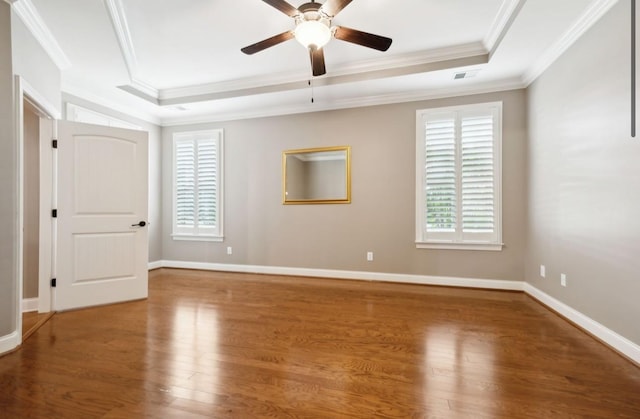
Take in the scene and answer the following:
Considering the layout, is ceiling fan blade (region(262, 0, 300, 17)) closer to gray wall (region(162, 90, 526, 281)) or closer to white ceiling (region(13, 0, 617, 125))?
white ceiling (region(13, 0, 617, 125))

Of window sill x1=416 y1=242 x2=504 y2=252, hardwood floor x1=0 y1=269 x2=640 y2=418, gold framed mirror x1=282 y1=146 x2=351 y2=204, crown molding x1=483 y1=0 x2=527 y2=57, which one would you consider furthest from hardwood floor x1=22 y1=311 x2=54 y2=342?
crown molding x1=483 y1=0 x2=527 y2=57

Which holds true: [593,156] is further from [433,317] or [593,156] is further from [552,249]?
[433,317]

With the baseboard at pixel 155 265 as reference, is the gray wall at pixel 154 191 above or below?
above

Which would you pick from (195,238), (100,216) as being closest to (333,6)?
(100,216)

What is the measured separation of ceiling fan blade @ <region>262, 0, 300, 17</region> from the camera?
219cm

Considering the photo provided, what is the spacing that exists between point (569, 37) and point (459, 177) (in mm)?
1767

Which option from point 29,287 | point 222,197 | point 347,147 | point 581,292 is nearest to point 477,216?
point 581,292

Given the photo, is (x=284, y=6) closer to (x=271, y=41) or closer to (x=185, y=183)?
(x=271, y=41)

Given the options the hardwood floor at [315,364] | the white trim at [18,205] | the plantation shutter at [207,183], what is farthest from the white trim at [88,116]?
the hardwood floor at [315,364]

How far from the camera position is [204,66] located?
12.6ft

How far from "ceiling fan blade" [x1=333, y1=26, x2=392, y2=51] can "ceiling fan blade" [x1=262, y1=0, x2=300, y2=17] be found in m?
0.37

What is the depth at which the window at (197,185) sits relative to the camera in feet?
17.0

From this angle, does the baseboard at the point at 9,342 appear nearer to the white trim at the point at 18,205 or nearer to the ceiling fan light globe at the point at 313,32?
the white trim at the point at 18,205

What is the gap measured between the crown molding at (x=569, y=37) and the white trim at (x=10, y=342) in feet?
17.2
